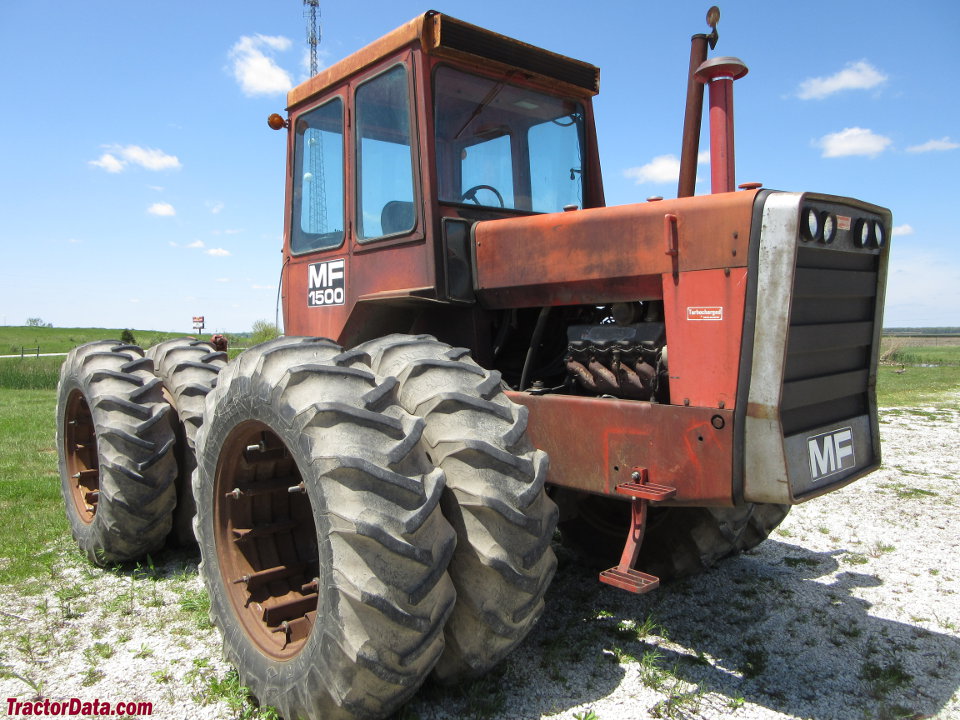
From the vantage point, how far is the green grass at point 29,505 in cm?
460

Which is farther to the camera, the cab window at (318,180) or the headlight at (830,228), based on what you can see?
the cab window at (318,180)

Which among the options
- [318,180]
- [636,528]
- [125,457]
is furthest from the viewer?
[318,180]

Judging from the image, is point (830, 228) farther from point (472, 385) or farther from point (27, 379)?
point (27, 379)

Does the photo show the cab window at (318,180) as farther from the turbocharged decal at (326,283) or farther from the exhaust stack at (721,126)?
the exhaust stack at (721,126)

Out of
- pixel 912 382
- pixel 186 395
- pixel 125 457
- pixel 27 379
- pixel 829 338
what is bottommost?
pixel 912 382

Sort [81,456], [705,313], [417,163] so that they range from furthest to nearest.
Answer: [81,456], [417,163], [705,313]

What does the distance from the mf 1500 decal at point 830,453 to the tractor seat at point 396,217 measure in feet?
6.72

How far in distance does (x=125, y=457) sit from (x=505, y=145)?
2.70 m

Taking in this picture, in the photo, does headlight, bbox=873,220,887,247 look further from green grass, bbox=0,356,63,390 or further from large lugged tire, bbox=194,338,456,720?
green grass, bbox=0,356,63,390

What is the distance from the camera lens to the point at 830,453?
3.02 meters

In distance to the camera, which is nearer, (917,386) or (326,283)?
(326,283)

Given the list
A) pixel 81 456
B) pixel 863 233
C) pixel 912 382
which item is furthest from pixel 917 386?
pixel 81 456

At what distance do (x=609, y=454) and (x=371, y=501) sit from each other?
1.12 metres

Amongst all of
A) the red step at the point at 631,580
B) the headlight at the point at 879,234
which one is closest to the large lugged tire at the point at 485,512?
the red step at the point at 631,580
